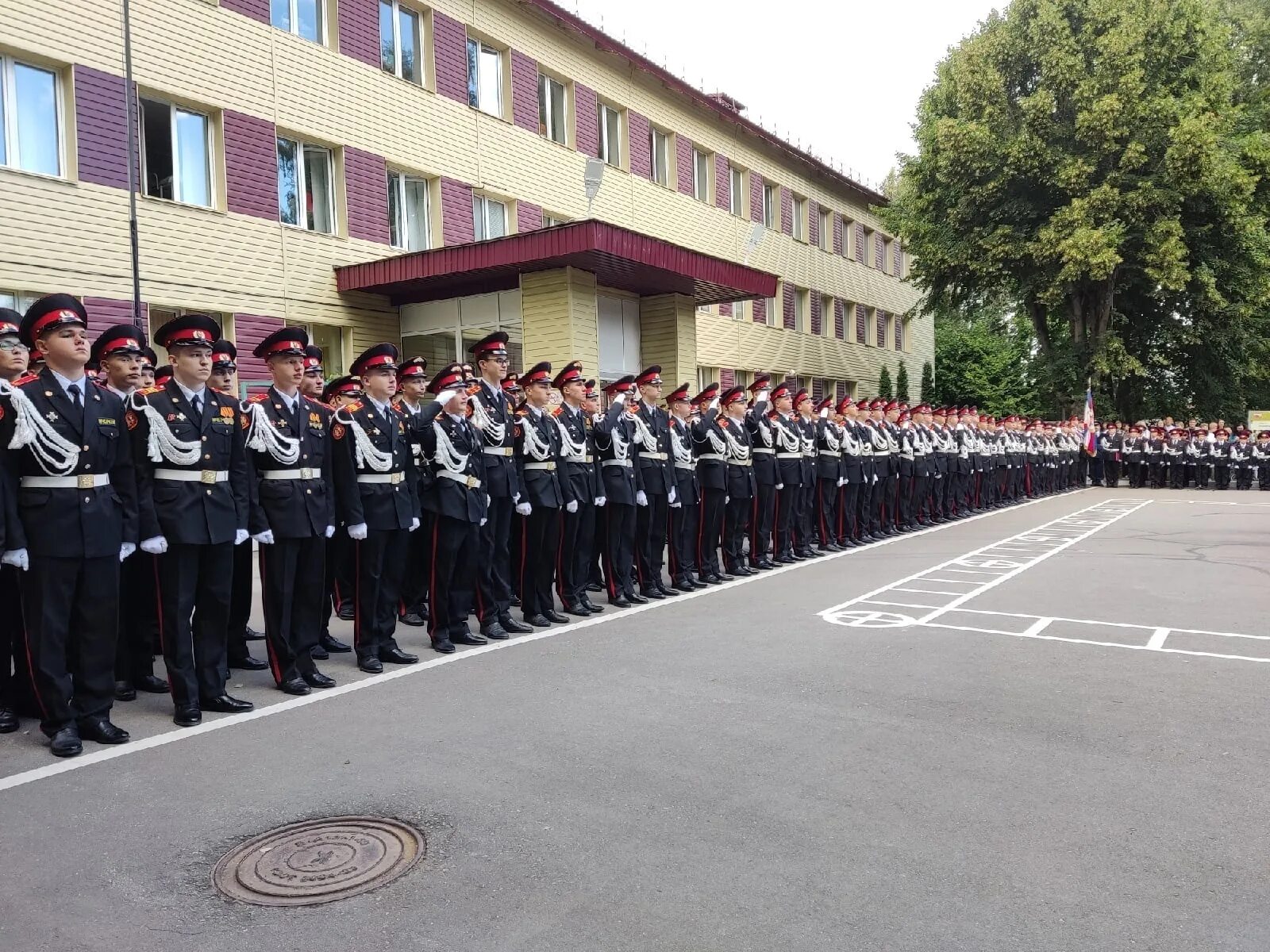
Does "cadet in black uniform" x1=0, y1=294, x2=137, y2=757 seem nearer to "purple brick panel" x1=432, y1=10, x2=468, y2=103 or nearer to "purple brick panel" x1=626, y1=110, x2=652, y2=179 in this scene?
"purple brick panel" x1=432, y1=10, x2=468, y2=103

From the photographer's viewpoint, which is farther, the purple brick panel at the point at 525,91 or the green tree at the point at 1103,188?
the green tree at the point at 1103,188

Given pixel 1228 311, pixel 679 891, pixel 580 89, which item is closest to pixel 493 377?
pixel 679 891

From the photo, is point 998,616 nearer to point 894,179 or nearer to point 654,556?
point 654,556

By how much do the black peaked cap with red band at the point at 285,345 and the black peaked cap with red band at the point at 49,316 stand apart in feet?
3.96

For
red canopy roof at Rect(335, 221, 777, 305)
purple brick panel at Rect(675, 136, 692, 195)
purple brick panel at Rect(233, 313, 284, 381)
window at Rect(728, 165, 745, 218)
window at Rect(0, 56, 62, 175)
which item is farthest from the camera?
window at Rect(728, 165, 745, 218)

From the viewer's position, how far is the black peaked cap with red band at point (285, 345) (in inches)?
245

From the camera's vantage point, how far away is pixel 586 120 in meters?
22.4

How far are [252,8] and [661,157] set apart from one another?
39.8 ft

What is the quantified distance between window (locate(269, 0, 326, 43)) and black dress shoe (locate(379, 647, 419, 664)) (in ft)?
40.9

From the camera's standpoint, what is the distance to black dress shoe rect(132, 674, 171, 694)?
6223 millimetres

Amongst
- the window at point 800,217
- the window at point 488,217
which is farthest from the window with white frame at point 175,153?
the window at point 800,217

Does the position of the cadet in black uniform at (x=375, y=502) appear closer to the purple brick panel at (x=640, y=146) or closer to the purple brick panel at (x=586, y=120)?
the purple brick panel at (x=586, y=120)

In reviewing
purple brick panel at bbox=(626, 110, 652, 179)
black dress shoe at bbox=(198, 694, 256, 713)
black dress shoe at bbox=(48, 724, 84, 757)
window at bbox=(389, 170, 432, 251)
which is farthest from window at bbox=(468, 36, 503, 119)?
black dress shoe at bbox=(48, 724, 84, 757)

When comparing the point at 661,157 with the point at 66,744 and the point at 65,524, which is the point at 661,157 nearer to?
the point at 65,524
